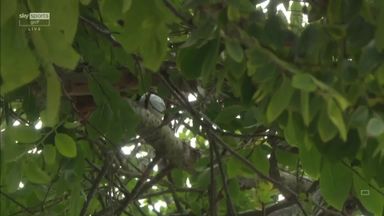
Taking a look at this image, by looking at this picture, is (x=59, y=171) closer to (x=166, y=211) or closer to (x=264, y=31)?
(x=264, y=31)

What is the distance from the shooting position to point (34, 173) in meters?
1.64

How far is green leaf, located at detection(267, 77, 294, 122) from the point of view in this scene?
36.1 inches

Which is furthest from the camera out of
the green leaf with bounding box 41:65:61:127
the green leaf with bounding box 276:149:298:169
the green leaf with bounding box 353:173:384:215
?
the green leaf with bounding box 276:149:298:169

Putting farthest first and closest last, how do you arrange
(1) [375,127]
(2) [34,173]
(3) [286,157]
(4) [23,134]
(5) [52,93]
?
(3) [286,157] < (2) [34,173] < (4) [23,134] < (1) [375,127] < (5) [52,93]

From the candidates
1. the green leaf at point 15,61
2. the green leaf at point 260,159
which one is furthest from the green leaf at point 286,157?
the green leaf at point 15,61

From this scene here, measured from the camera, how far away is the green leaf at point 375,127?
90cm

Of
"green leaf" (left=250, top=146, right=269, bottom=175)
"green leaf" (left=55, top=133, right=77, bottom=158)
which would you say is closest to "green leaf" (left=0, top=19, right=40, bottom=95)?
"green leaf" (left=55, top=133, right=77, bottom=158)

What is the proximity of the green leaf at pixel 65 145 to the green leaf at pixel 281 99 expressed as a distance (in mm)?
676

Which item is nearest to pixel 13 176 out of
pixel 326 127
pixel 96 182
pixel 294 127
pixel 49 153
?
pixel 49 153

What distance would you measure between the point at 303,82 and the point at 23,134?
74 centimetres

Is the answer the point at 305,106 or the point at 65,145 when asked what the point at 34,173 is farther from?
the point at 305,106

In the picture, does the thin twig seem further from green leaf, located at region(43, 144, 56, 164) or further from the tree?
green leaf, located at region(43, 144, 56, 164)

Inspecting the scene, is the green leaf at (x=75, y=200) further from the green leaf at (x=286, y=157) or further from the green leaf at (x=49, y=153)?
the green leaf at (x=286, y=157)

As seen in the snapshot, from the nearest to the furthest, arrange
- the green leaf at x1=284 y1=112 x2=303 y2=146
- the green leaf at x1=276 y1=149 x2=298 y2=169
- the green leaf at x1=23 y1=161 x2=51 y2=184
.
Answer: the green leaf at x1=284 y1=112 x2=303 y2=146 < the green leaf at x1=23 y1=161 x2=51 y2=184 < the green leaf at x1=276 y1=149 x2=298 y2=169
